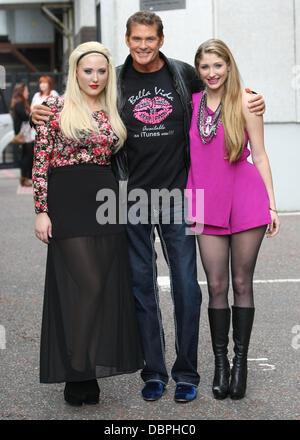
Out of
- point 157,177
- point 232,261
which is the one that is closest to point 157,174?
point 157,177

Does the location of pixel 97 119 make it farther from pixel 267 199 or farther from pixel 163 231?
pixel 267 199

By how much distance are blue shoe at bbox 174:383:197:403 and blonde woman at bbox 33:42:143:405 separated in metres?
0.31

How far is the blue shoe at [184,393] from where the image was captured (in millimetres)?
4562

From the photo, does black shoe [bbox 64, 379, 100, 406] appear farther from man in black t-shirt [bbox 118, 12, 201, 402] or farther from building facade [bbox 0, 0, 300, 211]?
building facade [bbox 0, 0, 300, 211]

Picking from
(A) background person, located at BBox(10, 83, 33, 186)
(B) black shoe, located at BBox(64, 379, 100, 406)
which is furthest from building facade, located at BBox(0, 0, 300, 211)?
(B) black shoe, located at BBox(64, 379, 100, 406)

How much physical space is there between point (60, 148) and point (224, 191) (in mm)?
852

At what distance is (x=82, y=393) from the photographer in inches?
179

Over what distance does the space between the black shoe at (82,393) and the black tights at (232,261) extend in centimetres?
74

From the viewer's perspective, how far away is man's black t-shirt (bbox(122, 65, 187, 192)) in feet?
14.9
